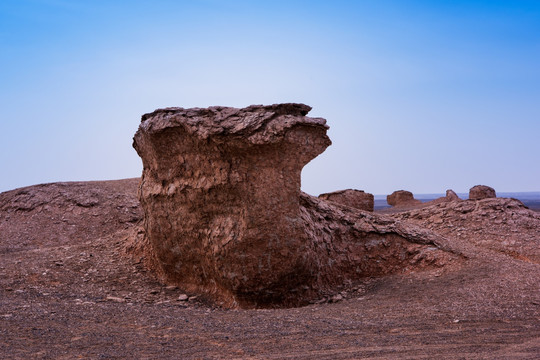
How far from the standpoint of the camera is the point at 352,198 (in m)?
17.4

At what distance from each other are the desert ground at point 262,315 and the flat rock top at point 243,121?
2.03m

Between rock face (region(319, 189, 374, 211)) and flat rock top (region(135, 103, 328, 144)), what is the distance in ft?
36.8

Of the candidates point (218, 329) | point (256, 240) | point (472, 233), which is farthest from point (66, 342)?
point (472, 233)

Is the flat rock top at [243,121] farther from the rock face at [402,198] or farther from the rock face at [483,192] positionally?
the rock face at [402,198]

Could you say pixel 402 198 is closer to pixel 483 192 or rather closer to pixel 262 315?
pixel 483 192

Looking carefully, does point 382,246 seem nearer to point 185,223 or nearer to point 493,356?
point 185,223

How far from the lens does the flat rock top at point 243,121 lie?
5961 millimetres

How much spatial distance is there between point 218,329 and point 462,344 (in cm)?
210

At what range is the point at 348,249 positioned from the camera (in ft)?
25.4

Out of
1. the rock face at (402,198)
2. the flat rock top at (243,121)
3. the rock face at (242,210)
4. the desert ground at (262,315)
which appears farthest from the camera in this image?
the rock face at (402,198)

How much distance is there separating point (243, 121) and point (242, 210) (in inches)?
42.5

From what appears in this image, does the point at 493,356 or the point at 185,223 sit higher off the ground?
the point at 185,223

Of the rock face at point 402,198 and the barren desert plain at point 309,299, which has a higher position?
the rock face at point 402,198

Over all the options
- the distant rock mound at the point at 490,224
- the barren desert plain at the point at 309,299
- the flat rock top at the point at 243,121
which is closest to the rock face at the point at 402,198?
the distant rock mound at the point at 490,224
